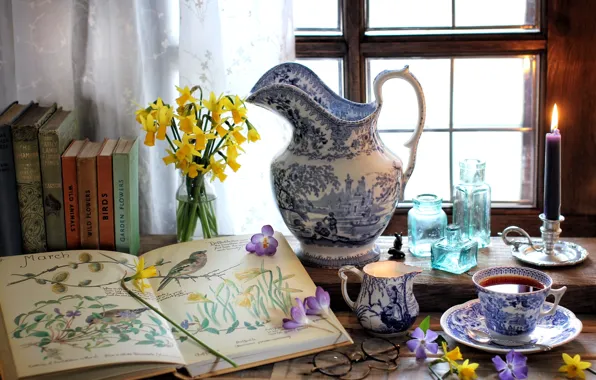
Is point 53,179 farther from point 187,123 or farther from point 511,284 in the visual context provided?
point 511,284

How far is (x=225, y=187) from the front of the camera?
5.23 feet

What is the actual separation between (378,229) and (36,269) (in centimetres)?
57

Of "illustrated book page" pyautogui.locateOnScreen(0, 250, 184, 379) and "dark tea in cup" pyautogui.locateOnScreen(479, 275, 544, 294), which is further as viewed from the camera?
"dark tea in cup" pyautogui.locateOnScreen(479, 275, 544, 294)

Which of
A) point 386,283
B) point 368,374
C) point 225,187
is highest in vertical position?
point 225,187

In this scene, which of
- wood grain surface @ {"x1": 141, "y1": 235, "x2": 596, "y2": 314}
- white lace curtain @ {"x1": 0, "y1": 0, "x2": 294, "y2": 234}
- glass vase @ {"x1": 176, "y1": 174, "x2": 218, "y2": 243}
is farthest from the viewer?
white lace curtain @ {"x1": 0, "y1": 0, "x2": 294, "y2": 234}

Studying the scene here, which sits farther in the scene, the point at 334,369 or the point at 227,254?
the point at 227,254

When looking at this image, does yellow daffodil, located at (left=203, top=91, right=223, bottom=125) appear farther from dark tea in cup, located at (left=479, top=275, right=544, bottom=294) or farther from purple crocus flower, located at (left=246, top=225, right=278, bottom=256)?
dark tea in cup, located at (left=479, top=275, right=544, bottom=294)

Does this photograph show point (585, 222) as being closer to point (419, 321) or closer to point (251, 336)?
point (419, 321)

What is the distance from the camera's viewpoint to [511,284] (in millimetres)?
1137

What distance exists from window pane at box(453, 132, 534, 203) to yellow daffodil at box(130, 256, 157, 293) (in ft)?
2.73

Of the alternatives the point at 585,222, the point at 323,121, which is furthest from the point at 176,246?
the point at 585,222

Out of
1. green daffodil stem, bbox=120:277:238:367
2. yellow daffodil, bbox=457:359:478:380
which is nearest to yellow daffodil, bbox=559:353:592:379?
yellow daffodil, bbox=457:359:478:380

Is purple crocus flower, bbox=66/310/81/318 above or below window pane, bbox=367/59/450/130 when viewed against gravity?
below

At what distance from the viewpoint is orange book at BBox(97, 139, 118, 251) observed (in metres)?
1.33
